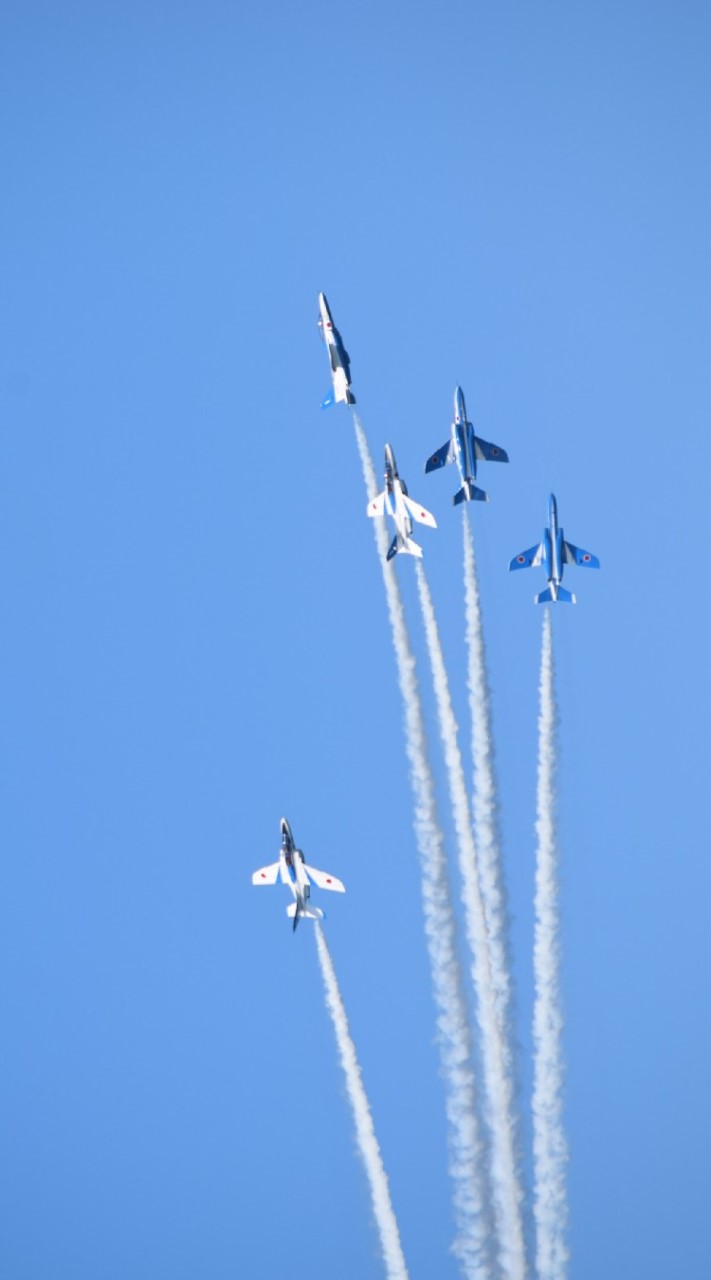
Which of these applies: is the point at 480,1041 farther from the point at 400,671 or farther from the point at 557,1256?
the point at 400,671

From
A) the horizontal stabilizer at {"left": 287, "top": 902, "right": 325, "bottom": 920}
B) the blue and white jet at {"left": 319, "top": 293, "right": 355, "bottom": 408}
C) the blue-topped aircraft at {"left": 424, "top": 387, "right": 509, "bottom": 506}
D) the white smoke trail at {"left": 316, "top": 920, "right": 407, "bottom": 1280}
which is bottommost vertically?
the white smoke trail at {"left": 316, "top": 920, "right": 407, "bottom": 1280}

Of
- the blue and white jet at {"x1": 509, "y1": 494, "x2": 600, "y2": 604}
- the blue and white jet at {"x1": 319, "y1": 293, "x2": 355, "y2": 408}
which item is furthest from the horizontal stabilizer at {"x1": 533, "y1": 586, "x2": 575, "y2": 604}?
the blue and white jet at {"x1": 319, "y1": 293, "x2": 355, "y2": 408}

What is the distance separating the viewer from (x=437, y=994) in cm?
4750

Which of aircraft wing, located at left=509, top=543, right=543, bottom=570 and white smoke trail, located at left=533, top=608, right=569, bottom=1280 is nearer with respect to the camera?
white smoke trail, located at left=533, top=608, right=569, bottom=1280

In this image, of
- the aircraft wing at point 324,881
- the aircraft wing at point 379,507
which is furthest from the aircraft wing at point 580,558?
the aircraft wing at point 324,881

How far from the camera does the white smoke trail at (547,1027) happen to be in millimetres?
46688

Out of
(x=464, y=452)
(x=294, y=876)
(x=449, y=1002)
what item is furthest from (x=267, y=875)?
(x=464, y=452)

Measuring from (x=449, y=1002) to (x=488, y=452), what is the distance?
15031 mm

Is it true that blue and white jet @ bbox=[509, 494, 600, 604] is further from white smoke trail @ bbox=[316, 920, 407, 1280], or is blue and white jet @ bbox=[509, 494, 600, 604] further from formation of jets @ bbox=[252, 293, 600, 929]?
→ white smoke trail @ bbox=[316, 920, 407, 1280]

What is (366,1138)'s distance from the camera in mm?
47312

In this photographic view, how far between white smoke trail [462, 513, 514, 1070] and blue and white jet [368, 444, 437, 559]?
1617 millimetres

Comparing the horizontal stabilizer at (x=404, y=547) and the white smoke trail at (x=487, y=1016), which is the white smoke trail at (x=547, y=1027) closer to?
the white smoke trail at (x=487, y=1016)

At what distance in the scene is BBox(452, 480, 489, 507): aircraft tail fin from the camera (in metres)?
47.9

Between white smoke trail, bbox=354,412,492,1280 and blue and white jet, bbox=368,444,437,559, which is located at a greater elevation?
blue and white jet, bbox=368,444,437,559
